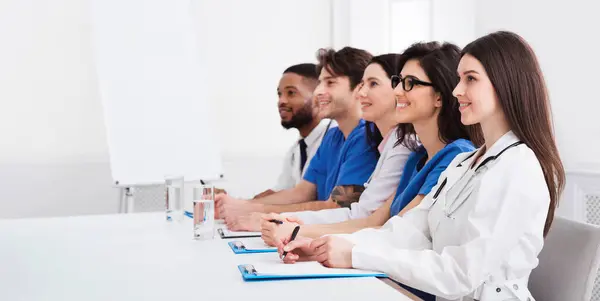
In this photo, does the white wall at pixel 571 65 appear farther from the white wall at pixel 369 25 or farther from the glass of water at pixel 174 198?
the glass of water at pixel 174 198

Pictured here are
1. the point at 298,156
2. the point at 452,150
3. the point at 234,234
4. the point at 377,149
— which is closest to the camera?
the point at 452,150

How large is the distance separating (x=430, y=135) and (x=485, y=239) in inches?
30.2

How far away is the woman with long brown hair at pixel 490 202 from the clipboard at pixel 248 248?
0.15 metres

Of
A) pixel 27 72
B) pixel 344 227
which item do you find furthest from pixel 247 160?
pixel 344 227

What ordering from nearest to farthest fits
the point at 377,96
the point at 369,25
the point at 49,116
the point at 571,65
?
the point at 377,96, the point at 571,65, the point at 49,116, the point at 369,25

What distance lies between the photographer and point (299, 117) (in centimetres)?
382

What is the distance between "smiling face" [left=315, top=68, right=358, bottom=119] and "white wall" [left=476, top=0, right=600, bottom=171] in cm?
132

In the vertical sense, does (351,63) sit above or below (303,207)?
above

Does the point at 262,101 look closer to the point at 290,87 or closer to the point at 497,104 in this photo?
the point at 290,87

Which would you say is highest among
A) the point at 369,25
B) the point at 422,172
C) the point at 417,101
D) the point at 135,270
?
the point at 369,25

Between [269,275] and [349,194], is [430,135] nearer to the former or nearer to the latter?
[349,194]

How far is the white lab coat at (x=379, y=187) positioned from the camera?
7.89 feet

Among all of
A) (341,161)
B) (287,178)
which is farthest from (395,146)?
(287,178)

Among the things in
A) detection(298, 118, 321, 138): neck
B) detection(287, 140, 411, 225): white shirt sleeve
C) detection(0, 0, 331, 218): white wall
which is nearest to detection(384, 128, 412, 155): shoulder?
detection(287, 140, 411, 225): white shirt sleeve
